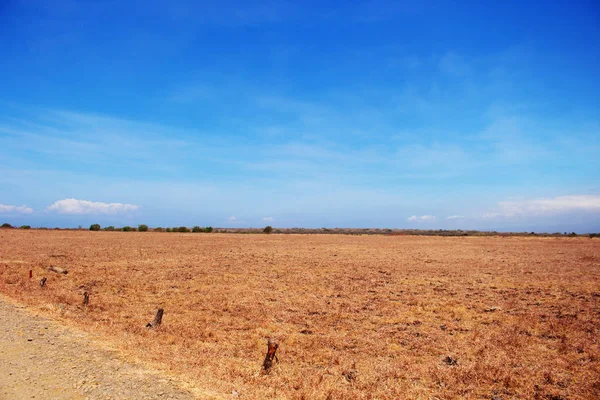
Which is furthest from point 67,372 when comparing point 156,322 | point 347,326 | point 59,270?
point 59,270

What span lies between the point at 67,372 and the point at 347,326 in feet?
26.8

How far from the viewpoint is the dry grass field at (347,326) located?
8.09m

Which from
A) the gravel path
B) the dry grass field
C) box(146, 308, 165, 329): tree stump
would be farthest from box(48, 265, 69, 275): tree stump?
the gravel path

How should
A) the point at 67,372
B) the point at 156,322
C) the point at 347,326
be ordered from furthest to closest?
the point at 347,326, the point at 156,322, the point at 67,372

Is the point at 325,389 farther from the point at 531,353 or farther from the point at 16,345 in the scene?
the point at 16,345

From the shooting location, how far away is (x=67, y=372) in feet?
22.8

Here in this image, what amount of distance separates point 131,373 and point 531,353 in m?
9.95

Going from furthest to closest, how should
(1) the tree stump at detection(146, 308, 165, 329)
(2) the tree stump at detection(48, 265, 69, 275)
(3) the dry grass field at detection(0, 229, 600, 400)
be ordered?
1. (2) the tree stump at detection(48, 265, 69, 275)
2. (1) the tree stump at detection(146, 308, 165, 329)
3. (3) the dry grass field at detection(0, 229, 600, 400)

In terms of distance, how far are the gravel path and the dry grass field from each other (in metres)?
0.71

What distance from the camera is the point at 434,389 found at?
797 cm

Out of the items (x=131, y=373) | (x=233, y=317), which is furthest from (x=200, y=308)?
(x=131, y=373)

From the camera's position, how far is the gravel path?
20.4 ft

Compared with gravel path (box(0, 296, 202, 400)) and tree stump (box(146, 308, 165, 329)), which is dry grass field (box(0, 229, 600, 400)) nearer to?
tree stump (box(146, 308, 165, 329))

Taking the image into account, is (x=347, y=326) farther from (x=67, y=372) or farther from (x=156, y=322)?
(x=67, y=372)
